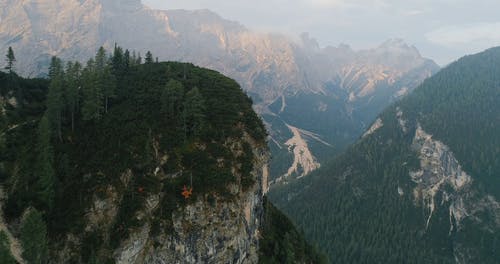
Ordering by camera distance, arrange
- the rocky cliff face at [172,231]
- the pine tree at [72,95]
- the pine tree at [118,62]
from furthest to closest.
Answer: the pine tree at [118,62], the pine tree at [72,95], the rocky cliff face at [172,231]

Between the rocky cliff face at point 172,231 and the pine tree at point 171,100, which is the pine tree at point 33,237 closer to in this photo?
the rocky cliff face at point 172,231

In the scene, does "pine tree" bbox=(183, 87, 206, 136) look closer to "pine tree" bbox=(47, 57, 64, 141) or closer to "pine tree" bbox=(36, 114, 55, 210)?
"pine tree" bbox=(47, 57, 64, 141)

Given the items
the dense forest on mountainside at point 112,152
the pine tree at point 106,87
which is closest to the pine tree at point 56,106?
the dense forest on mountainside at point 112,152

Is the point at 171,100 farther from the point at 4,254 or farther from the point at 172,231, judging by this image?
the point at 4,254

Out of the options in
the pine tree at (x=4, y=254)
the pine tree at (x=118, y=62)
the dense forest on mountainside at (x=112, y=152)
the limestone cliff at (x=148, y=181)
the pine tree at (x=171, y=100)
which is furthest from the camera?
the pine tree at (x=118, y=62)

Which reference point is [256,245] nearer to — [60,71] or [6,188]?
[6,188]

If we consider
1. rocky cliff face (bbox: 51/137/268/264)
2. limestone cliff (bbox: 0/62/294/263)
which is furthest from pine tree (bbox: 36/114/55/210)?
rocky cliff face (bbox: 51/137/268/264)
